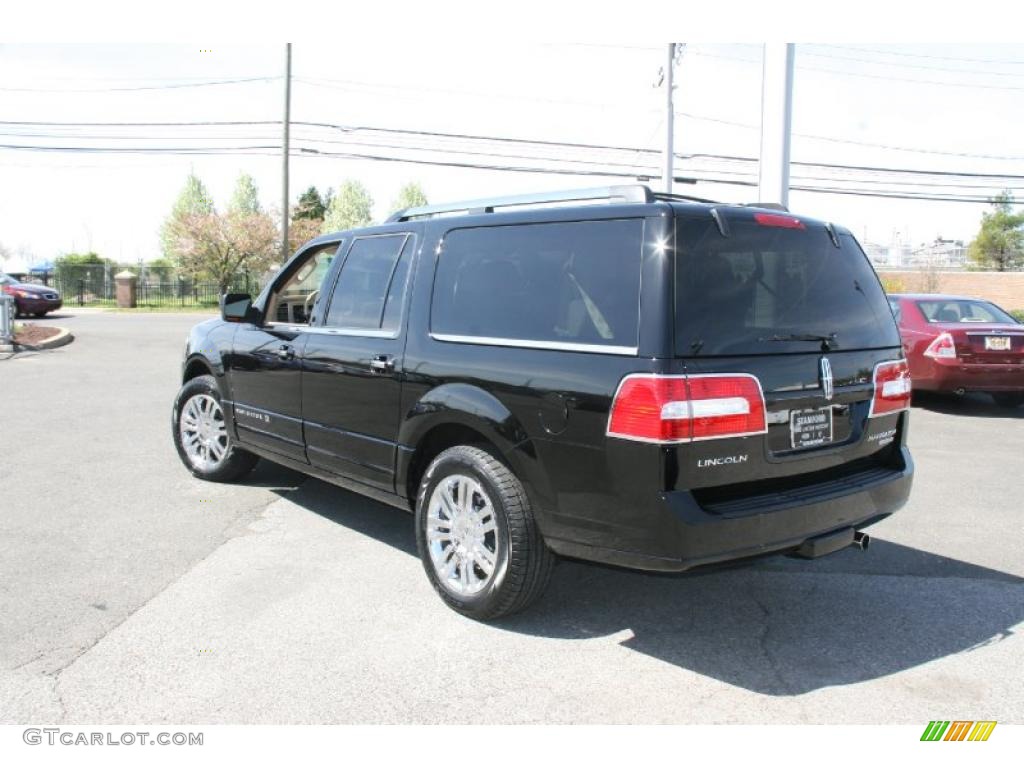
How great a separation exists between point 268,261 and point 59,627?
49.0 meters

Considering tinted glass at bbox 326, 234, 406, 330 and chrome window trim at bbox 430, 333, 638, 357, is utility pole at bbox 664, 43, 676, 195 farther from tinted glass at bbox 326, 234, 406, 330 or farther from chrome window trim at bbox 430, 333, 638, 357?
chrome window trim at bbox 430, 333, 638, 357

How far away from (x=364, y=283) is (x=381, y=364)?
647 mm

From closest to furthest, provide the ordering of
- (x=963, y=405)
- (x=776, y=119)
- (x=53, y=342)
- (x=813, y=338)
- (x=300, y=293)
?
1. (x=813, y=338)
2. (x=300, y=293)
3. (x=776, y=119)
4. (x=963, y=405)
5. (x=53, y=342)

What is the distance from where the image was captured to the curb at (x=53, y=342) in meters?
16.6

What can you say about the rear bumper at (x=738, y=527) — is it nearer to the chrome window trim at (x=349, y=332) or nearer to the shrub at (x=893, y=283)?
the chrome window trim at (x=349, y=332)

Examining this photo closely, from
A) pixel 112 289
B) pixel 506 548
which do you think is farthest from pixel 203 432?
pixel 112 289

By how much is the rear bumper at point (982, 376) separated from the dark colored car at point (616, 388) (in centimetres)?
686

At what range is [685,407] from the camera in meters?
3.20

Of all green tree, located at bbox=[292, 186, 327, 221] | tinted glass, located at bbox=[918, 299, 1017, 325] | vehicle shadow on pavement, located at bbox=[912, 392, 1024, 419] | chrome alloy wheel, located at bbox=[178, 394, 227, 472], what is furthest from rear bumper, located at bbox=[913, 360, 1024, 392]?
green tree, located at bbox=[292, 186, 327, 221]

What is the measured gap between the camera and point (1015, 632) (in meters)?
3.90

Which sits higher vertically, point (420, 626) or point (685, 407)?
point (685, 407)

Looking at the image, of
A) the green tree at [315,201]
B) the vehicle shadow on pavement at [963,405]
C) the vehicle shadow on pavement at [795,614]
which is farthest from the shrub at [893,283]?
the green tree at [315,201]

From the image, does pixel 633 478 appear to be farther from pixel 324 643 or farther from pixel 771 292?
pixel 324 643

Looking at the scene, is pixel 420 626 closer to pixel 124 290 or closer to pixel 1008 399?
pixel 1008 399
